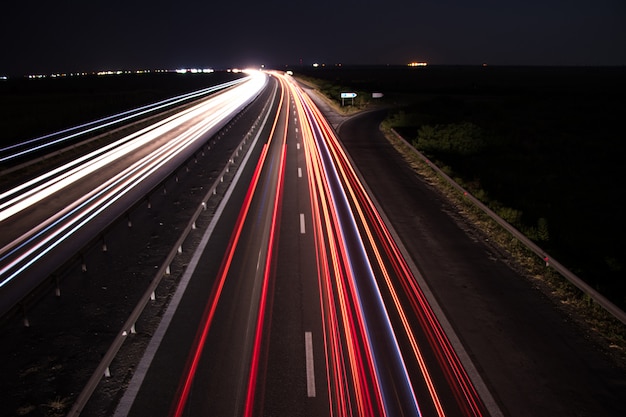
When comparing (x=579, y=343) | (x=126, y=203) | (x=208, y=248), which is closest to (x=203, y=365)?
(x=208, y=248)

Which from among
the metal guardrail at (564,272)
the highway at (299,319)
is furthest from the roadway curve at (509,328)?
the metal guardrail at (564,272)

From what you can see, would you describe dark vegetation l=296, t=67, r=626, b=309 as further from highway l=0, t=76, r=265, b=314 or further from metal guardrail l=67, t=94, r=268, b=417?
highway l=0, t=76, r=265, b=314

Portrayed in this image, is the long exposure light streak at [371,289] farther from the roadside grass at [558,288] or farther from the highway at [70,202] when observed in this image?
the highway at [70,202]

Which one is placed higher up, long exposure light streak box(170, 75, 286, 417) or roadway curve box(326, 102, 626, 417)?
long exposure light streak box(170, 75, 286, 417)

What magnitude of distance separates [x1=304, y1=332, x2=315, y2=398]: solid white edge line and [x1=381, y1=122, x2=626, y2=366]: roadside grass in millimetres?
5548

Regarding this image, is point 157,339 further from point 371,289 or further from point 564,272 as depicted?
point 564,272

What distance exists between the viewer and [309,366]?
7.64 m

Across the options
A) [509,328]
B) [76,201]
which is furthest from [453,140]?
[76,201]

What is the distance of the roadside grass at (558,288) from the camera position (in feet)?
28.1

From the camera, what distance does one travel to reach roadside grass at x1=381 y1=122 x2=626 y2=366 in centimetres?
857

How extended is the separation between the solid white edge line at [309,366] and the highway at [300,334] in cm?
2

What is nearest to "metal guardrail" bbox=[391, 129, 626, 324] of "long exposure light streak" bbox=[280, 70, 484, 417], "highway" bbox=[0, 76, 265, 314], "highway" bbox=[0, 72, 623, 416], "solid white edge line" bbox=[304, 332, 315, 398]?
"highway" bbox=[0, 72, 623, 416]

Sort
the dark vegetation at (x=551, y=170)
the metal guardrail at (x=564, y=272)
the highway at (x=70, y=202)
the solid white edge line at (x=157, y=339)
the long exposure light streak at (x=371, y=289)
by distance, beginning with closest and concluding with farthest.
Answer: the solid white edge line at (x=157, y=339) < the long exposure light streak at (x=371, y=289) < the metal guardrail at (x=564, y=272) < the highway at (x=70, y=202) < the dark vegetation at (x=551, y=170)

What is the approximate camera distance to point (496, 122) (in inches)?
1631
